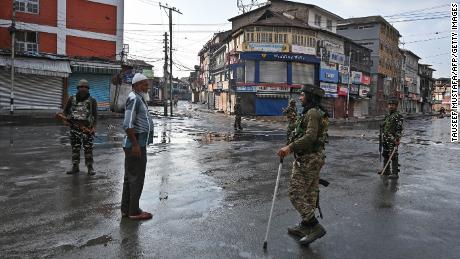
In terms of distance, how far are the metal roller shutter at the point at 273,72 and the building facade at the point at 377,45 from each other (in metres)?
26.2

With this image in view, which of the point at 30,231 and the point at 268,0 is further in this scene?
the point at 268,0

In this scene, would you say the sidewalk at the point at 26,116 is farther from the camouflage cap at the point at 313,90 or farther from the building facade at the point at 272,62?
the camouflage cap at the point at 313,90

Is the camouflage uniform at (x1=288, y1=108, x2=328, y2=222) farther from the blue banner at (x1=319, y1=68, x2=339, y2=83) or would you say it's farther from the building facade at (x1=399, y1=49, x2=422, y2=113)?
the building facade at (x1=399, y1=49, x2=422, y2=113)

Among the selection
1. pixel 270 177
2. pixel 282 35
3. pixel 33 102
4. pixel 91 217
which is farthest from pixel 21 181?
pixel 282 35

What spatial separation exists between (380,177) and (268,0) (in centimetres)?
4373

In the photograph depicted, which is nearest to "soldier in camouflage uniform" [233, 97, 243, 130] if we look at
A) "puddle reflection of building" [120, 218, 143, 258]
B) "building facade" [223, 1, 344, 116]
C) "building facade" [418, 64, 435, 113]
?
"building facade" [223, 1, 344, 116]

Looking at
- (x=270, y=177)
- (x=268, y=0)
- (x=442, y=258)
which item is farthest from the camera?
(x=268, y=0)

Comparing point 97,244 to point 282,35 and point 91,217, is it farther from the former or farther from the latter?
point 282,35

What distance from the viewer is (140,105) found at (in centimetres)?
532

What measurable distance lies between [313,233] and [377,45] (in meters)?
62.9

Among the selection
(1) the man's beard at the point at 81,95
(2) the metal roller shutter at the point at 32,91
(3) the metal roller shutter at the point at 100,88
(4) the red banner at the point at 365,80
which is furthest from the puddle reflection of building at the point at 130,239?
(4) the red banner at the point at 365,80

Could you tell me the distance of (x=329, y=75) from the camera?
44.3 meters

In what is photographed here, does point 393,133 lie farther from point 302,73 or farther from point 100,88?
point 302,73

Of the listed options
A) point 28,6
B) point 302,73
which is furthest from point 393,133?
point 302,73
